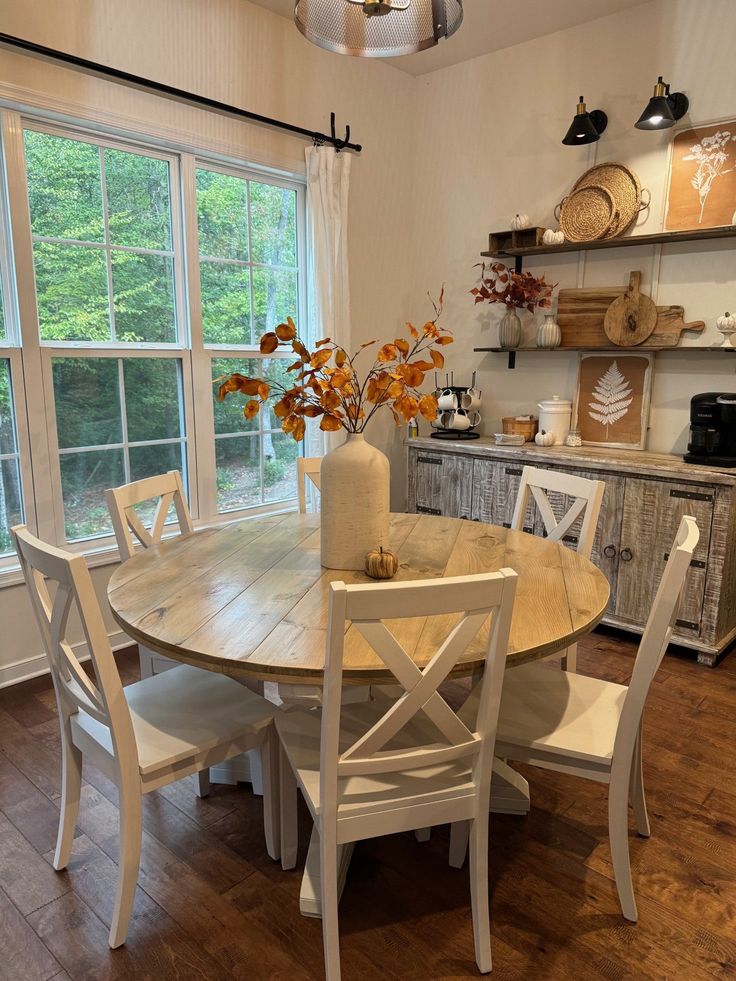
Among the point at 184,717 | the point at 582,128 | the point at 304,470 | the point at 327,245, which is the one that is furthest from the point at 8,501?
the point at 582,128

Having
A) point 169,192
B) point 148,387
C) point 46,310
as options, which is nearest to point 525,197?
point 169,192

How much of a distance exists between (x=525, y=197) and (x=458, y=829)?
3.34 m

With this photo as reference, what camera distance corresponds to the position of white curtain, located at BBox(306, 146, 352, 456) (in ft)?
11.6

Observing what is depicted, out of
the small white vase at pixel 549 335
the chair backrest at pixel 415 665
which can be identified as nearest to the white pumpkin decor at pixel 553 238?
the small white vase at pixel 549 335

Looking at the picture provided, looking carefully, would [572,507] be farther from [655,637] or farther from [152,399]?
A: [152,399]

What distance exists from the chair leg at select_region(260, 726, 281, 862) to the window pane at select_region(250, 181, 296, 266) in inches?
104

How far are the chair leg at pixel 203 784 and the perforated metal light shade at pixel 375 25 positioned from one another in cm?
222

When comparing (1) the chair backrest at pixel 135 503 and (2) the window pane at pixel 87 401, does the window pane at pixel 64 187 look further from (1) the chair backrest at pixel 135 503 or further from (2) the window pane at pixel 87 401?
(1) the chair backrest at pixel 135 503

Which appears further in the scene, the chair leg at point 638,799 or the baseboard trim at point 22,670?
the baseboard trim at point 22,670

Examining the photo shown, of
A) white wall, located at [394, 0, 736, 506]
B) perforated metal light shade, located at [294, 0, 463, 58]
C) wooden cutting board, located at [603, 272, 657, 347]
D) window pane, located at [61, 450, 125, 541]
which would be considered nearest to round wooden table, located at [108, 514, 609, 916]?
window pane, located at [61, 450, 125, 541]

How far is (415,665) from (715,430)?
2.32m

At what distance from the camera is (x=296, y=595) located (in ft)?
5.58

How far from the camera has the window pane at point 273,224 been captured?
139 inches

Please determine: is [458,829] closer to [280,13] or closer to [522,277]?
[522,277]
